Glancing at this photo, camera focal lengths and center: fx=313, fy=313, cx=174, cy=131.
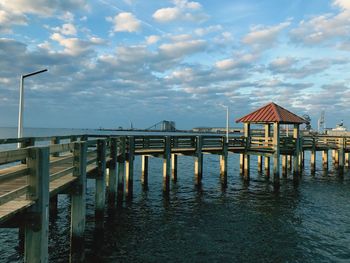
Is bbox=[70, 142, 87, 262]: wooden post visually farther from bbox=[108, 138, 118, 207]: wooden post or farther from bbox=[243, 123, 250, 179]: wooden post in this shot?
bbox=[243, 123, 250, 179]: wooden post

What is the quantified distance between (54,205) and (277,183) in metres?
14.5

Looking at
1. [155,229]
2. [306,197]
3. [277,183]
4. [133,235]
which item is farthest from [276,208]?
[133,235]

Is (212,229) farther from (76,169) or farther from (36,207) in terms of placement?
(36,207)

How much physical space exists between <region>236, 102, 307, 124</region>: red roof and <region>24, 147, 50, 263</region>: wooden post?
65.6ft

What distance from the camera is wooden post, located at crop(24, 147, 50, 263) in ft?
17.3

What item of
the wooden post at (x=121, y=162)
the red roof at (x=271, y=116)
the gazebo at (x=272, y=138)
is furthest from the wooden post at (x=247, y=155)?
the wooden post at (x=121, y=162)

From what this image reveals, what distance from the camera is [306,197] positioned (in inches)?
742

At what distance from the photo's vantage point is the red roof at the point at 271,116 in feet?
76.4

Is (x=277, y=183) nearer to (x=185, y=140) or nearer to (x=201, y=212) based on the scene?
(x=185, y=140)

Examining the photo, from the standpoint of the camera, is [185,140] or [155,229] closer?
[155,229]

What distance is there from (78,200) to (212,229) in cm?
611

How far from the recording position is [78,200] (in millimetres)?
8492

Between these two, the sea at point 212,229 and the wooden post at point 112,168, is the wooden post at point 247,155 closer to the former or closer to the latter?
the sea at point 212,229

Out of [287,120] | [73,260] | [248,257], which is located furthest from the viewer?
[287,120]
